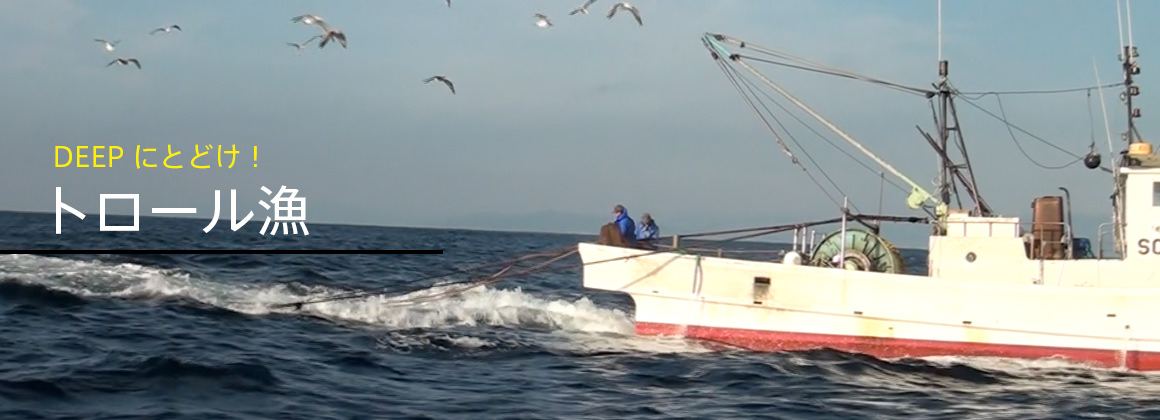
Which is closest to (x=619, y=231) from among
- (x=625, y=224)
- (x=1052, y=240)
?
(x=625, y=224)

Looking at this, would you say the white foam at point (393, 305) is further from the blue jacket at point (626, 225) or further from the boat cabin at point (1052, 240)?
the boat cabin at point (1052, 240)

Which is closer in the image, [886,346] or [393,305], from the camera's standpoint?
[886,346]

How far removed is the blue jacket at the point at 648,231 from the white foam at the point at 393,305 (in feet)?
5.42

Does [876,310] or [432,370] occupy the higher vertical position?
[876,310]

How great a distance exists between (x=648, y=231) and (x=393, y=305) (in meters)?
5.23

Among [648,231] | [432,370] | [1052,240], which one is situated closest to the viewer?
[432,370]

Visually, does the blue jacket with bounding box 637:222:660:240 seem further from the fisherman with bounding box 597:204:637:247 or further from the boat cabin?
the boat cabin

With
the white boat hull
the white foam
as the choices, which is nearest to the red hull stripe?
the white boat hull

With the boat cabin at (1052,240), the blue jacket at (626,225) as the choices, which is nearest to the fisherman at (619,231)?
the blue jacket at (626,225)

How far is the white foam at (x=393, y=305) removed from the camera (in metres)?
20.7

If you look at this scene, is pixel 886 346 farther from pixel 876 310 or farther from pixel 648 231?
pixel 648 231

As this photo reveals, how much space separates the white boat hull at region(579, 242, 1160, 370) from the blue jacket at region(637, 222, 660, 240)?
1.17 meters

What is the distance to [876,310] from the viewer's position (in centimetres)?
1919

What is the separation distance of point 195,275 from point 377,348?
11.5m
